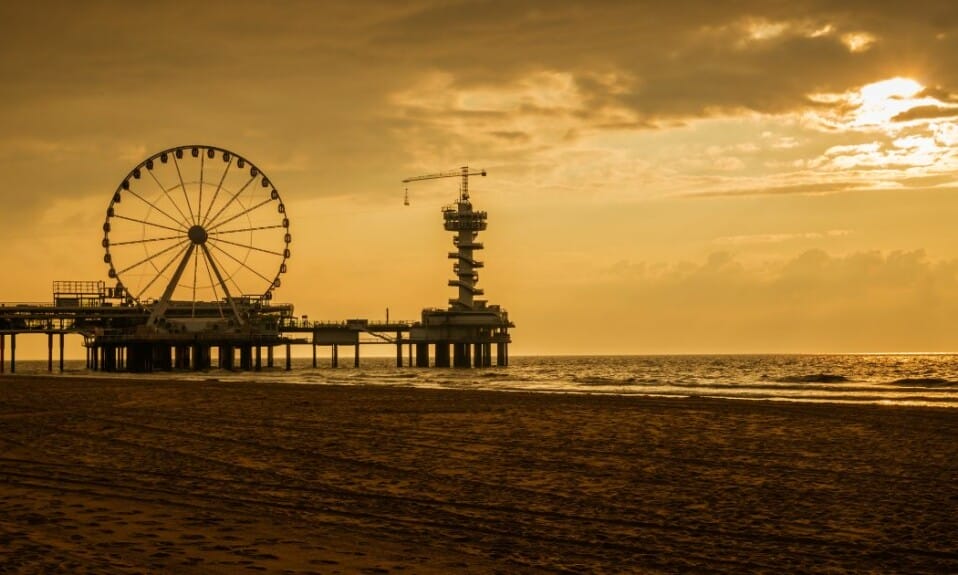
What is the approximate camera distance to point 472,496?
13.3m

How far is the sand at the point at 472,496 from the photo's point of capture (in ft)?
31.2

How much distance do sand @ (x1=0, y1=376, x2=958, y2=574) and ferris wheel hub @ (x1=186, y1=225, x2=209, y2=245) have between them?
66770 millimetres

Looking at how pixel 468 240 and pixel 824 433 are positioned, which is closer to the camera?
pixel 824 433

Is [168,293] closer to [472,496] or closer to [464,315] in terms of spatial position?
[464,315]

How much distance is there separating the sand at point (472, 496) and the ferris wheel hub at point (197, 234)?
2629 inches

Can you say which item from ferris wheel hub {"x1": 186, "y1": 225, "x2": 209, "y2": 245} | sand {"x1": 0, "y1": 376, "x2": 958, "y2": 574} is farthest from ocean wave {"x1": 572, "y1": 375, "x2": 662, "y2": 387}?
ferris wheel hub {"x1": 186, "y1": 225, "x2": 209, "y2": 245}

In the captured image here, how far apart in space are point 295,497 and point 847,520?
6.63m

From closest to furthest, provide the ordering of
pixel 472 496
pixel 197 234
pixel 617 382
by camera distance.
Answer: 1. pixel 472 496
2. pixel 617 382
3. pixel 197 234

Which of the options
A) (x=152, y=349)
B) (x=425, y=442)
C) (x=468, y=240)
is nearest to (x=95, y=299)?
(x=152, y=349)

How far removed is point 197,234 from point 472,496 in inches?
3206

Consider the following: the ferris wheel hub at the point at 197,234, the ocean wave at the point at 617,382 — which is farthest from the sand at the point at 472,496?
the ferris wheel hub at the point at 197,234

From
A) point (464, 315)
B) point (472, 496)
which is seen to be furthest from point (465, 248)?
point (472, 496)

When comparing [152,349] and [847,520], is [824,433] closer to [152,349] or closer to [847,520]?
[847,520]

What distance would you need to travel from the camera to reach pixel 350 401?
117 feet
